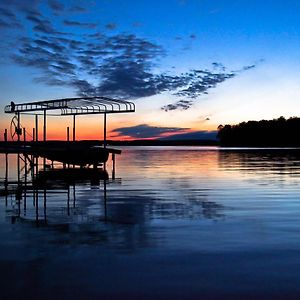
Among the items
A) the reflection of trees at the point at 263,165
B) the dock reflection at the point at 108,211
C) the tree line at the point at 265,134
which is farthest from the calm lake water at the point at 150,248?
the tree line at the point at 265,134

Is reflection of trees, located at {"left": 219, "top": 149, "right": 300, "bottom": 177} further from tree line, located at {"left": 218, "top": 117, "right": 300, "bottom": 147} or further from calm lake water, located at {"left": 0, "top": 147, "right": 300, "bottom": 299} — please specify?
tree line, located at {"left": 218, "top": 117, "right": 300, "bottom": 147}

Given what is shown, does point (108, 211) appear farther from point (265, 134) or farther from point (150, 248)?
point (265, 134)

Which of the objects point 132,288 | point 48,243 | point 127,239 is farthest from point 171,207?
point 132,288

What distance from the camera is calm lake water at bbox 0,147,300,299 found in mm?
5812

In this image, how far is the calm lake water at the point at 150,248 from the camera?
19.1ft

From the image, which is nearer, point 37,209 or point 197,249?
point 197,249

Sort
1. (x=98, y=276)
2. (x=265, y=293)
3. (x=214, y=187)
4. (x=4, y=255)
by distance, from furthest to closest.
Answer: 1. (x=214, y=187)
2. (x=4, y=255)
3. (x=98, y=276)
4. (x=265, y=293)

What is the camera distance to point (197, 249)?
7805 mm

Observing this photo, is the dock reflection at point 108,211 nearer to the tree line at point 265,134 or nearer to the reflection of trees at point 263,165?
the reflection of trees at point 263,165

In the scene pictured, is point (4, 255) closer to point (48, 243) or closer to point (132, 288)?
point (48, 243)

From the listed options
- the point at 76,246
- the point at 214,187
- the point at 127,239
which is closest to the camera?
the point at 76,246

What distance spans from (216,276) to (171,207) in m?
7.12

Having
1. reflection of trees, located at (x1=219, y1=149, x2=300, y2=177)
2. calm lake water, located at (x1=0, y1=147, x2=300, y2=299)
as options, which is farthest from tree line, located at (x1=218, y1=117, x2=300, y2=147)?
calm lake water, located at (x1=0, y1=147, x2=300, y2=299)

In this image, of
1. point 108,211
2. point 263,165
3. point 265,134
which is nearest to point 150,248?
point 108,211
